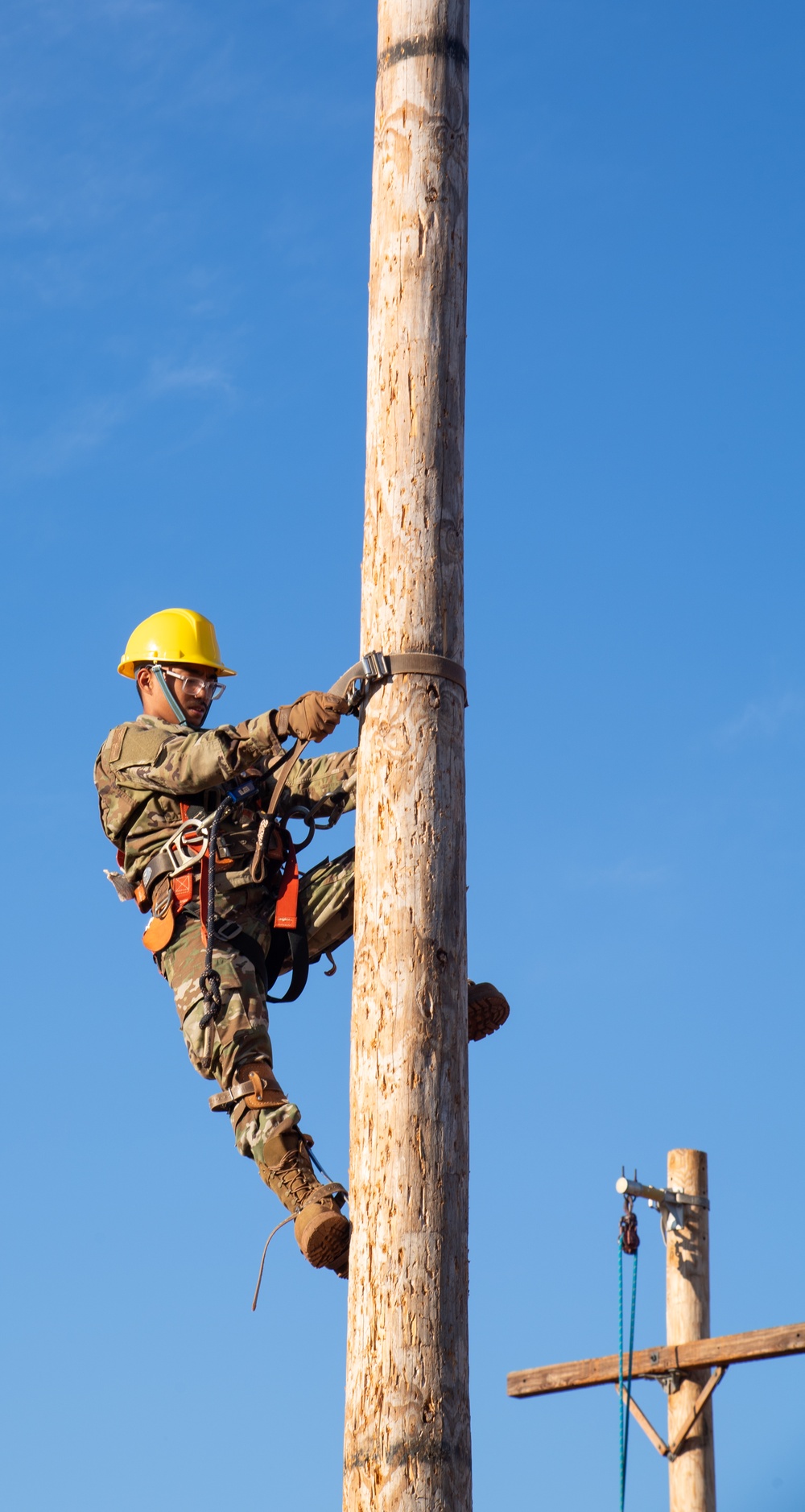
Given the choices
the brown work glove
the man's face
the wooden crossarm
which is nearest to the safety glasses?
the man's face

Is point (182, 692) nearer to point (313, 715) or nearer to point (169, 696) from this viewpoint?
point (169, 696)

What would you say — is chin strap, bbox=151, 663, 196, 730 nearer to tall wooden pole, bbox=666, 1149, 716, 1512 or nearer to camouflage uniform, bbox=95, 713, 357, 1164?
camouflage uniform, bbox=95, 713, 357, 1164

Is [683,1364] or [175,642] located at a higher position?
[175,642]

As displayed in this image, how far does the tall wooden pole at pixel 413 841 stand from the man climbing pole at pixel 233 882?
81cm

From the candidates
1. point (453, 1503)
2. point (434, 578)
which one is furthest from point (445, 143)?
point (453, 1503)

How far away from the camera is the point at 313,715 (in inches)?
222

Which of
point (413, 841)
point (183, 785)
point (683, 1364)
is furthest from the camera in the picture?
point (683, 1364)

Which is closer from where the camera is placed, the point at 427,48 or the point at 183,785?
the point at 427,48

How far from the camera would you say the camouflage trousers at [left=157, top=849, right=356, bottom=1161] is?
6.18 m

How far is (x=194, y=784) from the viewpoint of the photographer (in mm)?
6469

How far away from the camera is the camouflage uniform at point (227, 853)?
6.29m

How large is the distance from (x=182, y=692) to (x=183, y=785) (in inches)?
34.8

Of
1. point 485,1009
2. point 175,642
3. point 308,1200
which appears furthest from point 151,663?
point 308,1200

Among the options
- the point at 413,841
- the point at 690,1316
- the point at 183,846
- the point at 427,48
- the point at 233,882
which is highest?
the point at 427,48
